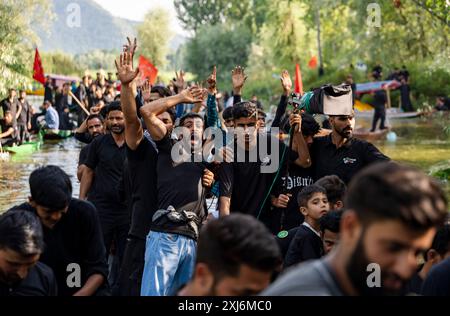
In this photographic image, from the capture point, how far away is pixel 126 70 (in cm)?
587

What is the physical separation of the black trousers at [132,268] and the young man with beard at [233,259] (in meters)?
3.31

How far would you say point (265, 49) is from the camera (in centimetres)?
5497

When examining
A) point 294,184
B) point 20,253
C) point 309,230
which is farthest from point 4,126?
point 20,253

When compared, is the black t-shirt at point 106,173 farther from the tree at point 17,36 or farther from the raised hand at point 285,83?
the tree at point 17,36

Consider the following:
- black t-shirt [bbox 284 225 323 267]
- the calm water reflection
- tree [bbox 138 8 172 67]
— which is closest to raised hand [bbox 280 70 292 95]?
black t-shirt [bbox 284 225 323 267]

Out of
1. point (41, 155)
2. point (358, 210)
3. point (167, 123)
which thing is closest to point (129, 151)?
point (167, 123)

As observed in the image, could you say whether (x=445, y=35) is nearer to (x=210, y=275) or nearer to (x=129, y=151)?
(x=129, y=151)

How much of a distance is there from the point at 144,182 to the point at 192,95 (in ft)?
2.38

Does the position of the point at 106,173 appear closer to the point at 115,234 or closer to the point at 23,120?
the point at 115,234

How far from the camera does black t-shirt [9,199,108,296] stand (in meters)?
4.59

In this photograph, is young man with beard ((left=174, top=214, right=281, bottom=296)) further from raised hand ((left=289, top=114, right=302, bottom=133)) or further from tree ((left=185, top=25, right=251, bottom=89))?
tree ((left=185, top=25, right=251, bottom=89))

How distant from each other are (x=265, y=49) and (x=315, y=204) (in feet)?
163

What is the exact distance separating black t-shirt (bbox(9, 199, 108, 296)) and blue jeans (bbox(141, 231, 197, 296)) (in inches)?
44.9

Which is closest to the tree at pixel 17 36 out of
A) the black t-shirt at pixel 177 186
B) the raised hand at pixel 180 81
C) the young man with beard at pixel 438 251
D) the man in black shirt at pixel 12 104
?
the man in black shirt at pixel 12 104
